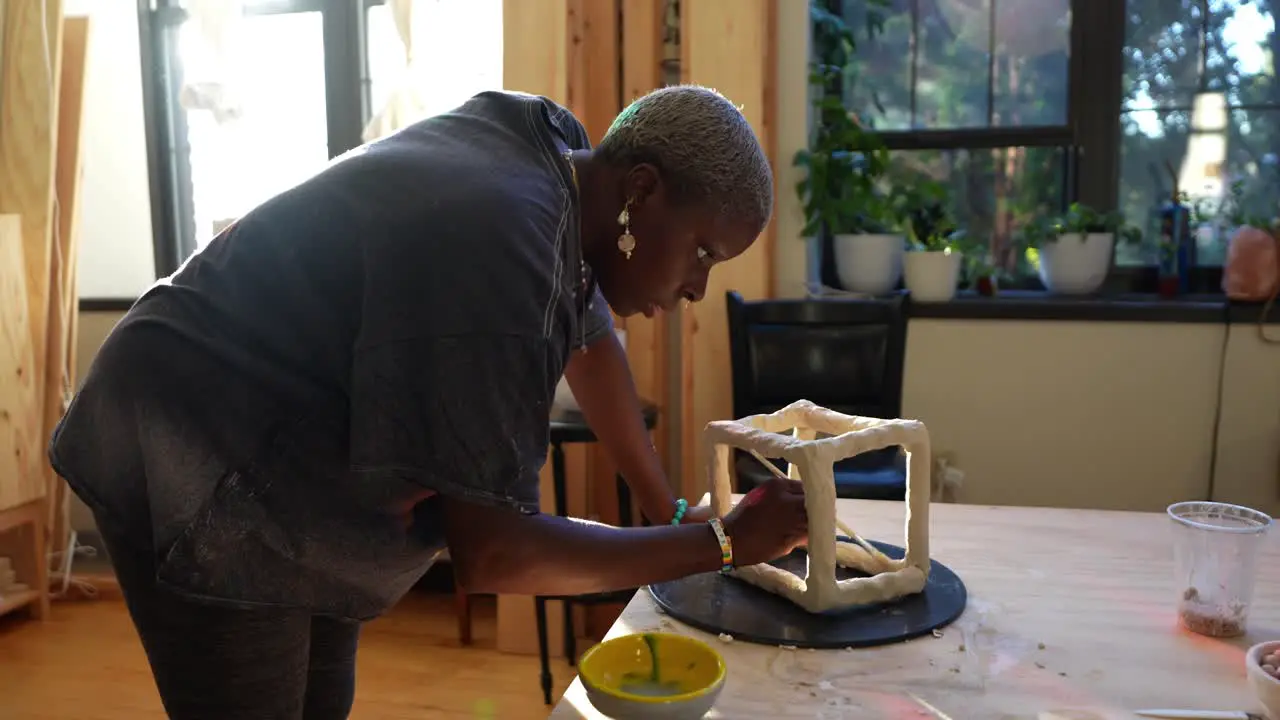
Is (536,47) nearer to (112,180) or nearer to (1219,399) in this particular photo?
(112,180)

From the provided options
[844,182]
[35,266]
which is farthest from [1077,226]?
[35,266]

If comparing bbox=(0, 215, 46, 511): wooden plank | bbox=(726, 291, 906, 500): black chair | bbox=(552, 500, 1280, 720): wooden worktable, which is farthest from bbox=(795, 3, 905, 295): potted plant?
bbox=(0, 215, 46, 511): wooden plank

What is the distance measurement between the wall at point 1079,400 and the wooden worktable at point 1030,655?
4.51 feet

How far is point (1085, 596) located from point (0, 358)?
2737 mm

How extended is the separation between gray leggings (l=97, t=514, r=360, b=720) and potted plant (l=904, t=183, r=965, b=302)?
6.87ft

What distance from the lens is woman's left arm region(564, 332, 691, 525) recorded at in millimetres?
1428

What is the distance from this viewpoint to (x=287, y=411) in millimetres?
953

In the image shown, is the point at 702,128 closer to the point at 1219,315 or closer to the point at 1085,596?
the point at 1085,596

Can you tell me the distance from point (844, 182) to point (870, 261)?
241mm

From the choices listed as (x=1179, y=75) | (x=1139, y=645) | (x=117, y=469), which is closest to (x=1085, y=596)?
(x=1139, y=645)

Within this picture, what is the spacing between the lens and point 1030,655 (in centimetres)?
105

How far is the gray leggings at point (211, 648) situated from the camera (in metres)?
1.03

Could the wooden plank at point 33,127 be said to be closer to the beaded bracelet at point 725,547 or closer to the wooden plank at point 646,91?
the wooden plank at point 646,91

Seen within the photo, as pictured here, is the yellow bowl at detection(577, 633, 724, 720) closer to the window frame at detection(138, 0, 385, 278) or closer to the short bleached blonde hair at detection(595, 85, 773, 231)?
the short bleached blonde hair at detection(595, 85, 773, 231)
